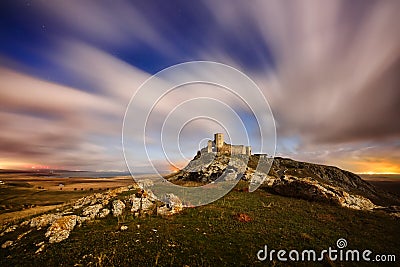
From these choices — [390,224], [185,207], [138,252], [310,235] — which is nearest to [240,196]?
[185,207]

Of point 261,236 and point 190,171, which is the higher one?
point 190,171

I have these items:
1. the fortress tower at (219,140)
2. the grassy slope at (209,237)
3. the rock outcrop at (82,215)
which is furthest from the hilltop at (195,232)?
the fortress tower at (219,140)

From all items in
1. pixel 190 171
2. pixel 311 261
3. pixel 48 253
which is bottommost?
pixel 48 253

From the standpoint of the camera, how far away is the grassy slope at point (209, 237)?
1703 centimetres

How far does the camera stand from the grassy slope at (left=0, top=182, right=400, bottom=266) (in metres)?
17.0

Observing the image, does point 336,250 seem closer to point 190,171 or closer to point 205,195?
point 205,195

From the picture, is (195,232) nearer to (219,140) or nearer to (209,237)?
(209,237)

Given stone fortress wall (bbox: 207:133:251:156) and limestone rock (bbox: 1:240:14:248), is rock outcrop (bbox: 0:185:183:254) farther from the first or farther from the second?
stone fortress wall (bbox: 207:133:251:156)

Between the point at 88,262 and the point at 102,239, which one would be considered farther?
the point at 102,239

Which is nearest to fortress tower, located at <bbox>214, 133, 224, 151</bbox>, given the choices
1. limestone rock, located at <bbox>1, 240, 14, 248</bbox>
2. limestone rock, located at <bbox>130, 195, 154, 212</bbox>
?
limestone rock, located at <bbox>130, 195, 154, 212</bbox>

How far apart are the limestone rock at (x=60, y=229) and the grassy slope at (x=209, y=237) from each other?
35.3 inches

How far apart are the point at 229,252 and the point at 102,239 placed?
12.8 m

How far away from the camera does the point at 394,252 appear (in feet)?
64.3

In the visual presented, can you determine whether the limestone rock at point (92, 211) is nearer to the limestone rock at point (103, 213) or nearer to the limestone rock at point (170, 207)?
the limestone rock at point (103, 213)
